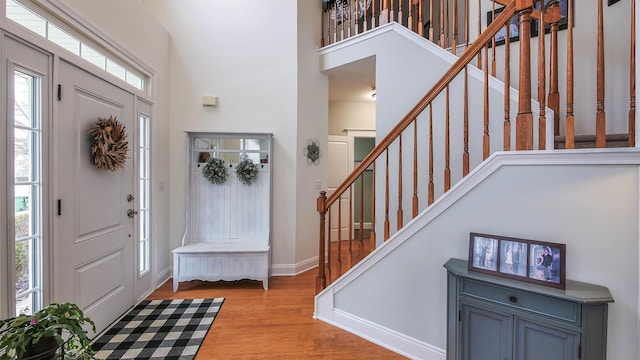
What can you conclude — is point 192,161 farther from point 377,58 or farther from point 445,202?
point 445,202

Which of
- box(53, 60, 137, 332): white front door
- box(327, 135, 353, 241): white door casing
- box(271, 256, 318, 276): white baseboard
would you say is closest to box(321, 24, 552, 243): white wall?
box(271, 256, 318, 276): white baseboard

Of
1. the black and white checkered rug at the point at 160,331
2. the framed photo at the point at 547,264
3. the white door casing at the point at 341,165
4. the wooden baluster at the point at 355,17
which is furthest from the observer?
the white door casing at the point at 341,165

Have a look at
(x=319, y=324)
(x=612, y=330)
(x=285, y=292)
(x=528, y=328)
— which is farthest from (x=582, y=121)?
(x=285, y=292)

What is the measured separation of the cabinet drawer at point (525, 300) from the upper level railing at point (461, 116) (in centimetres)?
59

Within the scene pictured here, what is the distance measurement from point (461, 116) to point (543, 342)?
1752mm

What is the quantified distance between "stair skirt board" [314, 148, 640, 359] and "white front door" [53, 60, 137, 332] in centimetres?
177

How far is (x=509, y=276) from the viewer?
4.77 feet

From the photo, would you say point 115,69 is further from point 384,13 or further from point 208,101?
point 384,13

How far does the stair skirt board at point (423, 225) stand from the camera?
4.33 ft

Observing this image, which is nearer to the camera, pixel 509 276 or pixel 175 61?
pixel 509 276

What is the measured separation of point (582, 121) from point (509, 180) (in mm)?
1697

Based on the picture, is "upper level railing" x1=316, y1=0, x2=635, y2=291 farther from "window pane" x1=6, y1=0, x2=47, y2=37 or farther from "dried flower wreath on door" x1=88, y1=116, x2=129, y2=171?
"window pane" x1=6, y1=0, x2=47, y2=37

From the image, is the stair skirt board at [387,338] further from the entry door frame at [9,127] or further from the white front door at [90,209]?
the entry door frame at [9,127]

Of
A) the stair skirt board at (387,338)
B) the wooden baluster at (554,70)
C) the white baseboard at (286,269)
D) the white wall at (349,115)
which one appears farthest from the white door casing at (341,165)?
the wooden baluster at (554,70)
